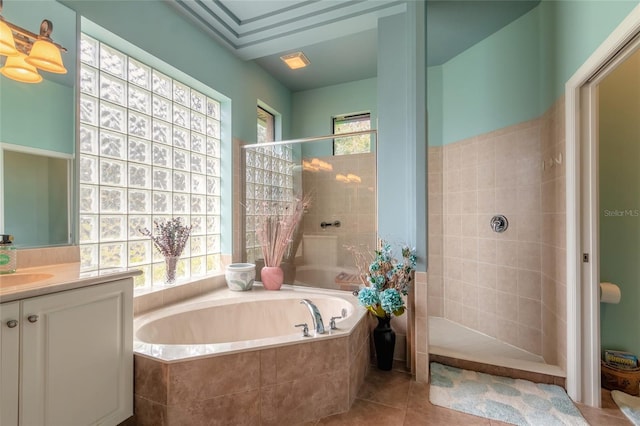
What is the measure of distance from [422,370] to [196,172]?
2386mm

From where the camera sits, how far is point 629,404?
1.58 metres

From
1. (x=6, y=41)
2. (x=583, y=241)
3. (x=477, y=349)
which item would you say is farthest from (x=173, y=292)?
(x=583, y=241)

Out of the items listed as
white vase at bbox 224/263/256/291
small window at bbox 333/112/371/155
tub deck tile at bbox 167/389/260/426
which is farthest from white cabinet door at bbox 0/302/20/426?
small window at bbox 333/112/371/155

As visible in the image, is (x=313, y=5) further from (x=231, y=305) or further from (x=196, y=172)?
(x=231, y=305)

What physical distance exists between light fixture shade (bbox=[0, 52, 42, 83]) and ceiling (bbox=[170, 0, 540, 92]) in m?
1.16

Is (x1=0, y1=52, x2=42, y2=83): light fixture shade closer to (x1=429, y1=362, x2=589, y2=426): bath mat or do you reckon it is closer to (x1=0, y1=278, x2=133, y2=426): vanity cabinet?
(x1=0, y1=278, x2=133, y2=426): vanity cabinet

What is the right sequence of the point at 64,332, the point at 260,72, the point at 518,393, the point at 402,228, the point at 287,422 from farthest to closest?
the point at 260,72, the point at 402,228, the point at 518,393, the point at 287,422, the point at 64,332

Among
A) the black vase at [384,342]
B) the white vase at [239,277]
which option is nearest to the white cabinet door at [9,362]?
the white vase at [239,277]

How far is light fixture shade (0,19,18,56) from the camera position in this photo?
1.22 m

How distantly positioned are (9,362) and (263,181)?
2.12m

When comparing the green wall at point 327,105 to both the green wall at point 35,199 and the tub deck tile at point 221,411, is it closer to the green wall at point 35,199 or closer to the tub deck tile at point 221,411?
the green wall at point 35,199

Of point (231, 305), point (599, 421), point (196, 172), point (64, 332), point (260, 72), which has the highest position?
point (260, 72)

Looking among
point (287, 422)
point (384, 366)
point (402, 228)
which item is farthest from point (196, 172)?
point (384, 366)

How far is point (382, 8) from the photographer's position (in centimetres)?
217
